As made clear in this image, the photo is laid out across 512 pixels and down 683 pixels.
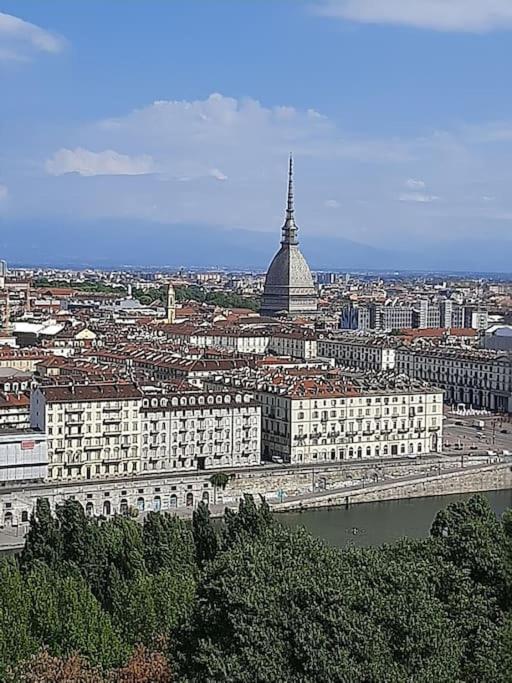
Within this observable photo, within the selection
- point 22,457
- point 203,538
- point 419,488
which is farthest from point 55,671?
point 419,488

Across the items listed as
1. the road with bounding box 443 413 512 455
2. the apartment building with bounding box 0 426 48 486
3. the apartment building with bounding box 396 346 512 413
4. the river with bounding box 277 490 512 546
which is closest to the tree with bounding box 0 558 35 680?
the river with bounding box 277 490 512 546

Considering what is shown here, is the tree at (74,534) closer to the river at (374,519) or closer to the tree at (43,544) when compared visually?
the tree at (43,544)

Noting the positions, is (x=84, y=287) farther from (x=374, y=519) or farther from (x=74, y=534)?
(x=74, y=534)

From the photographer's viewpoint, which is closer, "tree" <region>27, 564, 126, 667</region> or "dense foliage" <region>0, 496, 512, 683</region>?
"dense foliage" <region>0, 496, 512, 683</region>

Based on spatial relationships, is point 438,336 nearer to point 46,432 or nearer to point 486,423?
point 486,423

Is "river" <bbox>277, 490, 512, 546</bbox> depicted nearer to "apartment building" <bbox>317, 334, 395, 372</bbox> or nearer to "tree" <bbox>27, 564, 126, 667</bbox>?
"tree" <bbox>27, 564, 126, 667</bbox>

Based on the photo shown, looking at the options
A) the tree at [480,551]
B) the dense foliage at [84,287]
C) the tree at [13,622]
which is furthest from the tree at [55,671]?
the dense foliage at [84,287]

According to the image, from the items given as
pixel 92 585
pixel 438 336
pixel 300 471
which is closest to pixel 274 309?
pixel 438 336
